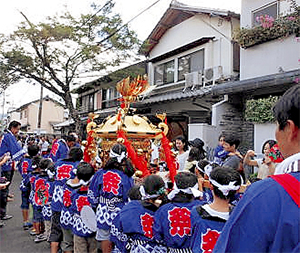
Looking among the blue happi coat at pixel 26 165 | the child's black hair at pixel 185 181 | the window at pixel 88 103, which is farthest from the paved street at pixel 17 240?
the window at pixel 88 103

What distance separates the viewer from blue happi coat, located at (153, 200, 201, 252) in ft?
8.61

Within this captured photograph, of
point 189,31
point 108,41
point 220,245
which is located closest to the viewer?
point 220,245

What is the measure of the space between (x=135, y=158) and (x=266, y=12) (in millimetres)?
6440

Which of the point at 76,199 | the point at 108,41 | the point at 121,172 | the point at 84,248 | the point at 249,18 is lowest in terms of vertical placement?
the point at 84,248

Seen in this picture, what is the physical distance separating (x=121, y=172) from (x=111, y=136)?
116 cm

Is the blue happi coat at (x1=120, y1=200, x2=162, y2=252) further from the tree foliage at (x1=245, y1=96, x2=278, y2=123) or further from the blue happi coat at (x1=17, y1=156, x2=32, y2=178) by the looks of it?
the tree foliage at (x1=245, y1=96, x2=278, y2=123)

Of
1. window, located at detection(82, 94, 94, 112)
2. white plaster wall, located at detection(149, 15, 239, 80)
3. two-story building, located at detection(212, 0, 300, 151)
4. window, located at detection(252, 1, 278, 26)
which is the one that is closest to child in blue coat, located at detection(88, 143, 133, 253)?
two-story building, located at detection(212, 0, 300, 151)

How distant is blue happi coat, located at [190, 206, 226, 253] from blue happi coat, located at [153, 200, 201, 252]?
290 millimetres

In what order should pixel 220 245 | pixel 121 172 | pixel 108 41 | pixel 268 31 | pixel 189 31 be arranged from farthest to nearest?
pixel 108 41 → pixel 189 31 → pixel 268 31 → pixel 121 172 → pixel 220 245

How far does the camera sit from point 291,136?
1.18m

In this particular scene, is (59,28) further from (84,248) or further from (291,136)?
(291,136)

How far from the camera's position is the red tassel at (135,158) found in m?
4.31

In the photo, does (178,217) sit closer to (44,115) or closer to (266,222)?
(266,222)

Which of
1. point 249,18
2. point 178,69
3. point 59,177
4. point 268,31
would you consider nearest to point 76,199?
point 59,177
